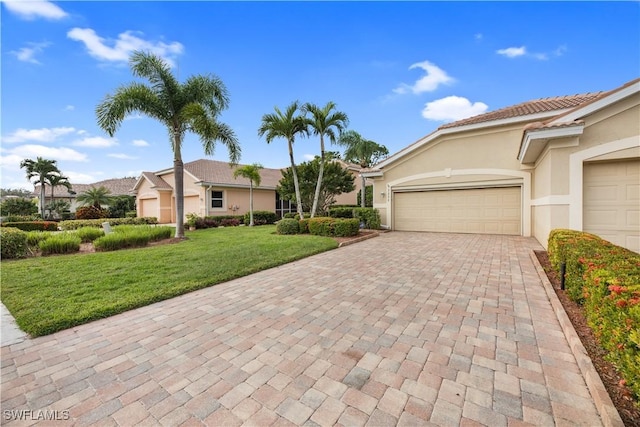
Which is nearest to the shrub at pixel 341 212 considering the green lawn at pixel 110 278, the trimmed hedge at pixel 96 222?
the green lawn at pixel 110 278

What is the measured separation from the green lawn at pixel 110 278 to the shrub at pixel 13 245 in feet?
2.30

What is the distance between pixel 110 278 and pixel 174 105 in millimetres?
8718

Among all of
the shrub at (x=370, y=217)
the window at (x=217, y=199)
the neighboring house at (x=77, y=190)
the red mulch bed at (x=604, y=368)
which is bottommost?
the red mulch bed at (x=604, y=368)

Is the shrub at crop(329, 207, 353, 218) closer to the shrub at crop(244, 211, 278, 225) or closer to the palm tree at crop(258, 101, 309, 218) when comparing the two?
the palm tree at crop(258, 101, 309, 218)

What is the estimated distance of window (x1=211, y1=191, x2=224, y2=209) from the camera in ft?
64.5

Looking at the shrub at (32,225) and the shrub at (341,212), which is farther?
the shrub at (341,212)

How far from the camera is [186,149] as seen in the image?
38.4ft

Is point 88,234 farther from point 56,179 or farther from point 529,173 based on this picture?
point 56,179

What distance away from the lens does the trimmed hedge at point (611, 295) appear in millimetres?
1917

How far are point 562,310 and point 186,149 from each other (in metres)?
13.0

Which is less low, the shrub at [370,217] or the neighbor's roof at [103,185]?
the neighbor's roof at [103,185]

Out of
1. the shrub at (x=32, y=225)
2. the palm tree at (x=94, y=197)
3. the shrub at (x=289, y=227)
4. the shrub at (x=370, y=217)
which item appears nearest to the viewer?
the shrub at (x=289, y=227)

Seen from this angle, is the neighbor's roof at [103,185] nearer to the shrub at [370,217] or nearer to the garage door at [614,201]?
the shrub at [370,217]

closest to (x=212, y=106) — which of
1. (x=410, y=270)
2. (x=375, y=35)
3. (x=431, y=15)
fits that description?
(x=375, y=35)
